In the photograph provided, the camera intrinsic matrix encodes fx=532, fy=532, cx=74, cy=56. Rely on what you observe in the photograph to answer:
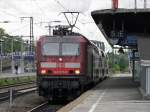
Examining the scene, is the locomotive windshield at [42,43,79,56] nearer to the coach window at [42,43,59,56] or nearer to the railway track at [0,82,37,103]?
the coach window at [42,43,59,56]

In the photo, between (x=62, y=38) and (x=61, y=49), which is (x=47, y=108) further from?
(x=62, y=38)

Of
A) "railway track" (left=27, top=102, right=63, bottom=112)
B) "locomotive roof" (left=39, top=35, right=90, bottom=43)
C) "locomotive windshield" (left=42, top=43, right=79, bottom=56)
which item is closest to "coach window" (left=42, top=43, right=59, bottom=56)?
"locomotive windshield" (left=42, top=43, right=79, bottom=56)

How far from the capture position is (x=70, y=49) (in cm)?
2502

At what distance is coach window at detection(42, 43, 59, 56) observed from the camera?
81.8 ft

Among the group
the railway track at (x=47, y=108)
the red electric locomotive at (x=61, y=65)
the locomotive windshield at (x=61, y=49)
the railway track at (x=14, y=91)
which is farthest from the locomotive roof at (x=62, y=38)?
the railway track at (x=14, y=91)

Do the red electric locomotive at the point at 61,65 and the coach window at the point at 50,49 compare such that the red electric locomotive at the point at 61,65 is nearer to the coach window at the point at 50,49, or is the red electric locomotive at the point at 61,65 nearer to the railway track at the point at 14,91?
the coach window at the point at 50,49

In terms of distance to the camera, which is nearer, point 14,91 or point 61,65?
point 61,65

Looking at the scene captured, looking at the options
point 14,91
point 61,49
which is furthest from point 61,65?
point 14,91

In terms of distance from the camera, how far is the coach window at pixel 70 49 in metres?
24.9

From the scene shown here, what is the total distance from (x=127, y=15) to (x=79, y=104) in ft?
44.2

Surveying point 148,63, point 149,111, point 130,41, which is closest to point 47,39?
point 148,63

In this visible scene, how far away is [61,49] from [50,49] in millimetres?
518

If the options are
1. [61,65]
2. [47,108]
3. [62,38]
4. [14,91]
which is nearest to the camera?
[47,108]

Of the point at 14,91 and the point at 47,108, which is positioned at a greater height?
the point at 14,91
